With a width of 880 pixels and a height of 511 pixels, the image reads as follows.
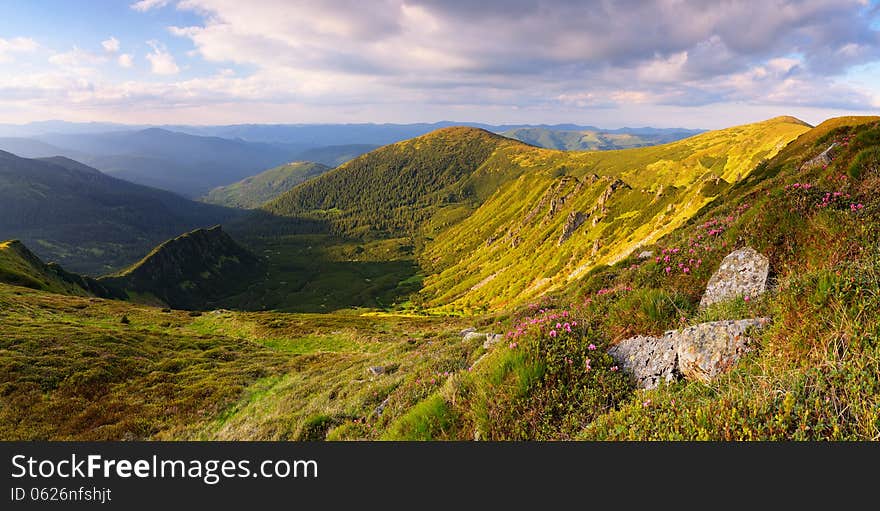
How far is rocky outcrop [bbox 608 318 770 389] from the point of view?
5.82 m

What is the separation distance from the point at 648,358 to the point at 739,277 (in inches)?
166

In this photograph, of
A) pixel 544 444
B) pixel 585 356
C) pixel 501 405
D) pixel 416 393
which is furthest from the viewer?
pixel 416 393

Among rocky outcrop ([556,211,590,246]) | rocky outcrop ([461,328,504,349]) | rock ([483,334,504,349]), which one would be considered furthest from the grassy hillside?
rocky outcrop ([556,211,590,246])

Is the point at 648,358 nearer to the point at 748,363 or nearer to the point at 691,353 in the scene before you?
the point at 691,353

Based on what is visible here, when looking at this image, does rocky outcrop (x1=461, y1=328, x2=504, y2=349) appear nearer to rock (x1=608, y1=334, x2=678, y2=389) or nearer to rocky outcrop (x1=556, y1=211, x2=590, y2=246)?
rock (x1=608, y1=334, x2=678, y2=389)

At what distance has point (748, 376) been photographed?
4816mm

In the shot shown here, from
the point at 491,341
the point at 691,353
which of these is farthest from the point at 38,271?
the point at 691,353

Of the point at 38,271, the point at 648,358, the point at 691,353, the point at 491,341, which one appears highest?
the point at 691,353

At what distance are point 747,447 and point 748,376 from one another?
1.43 metres

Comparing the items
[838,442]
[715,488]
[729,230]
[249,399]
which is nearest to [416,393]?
[715,488]

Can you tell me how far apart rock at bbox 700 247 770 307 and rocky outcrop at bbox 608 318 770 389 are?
2.19 m

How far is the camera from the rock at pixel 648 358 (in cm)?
616

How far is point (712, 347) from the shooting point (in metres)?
6.02

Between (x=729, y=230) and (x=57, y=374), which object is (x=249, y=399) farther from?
(x=729, y=230)
